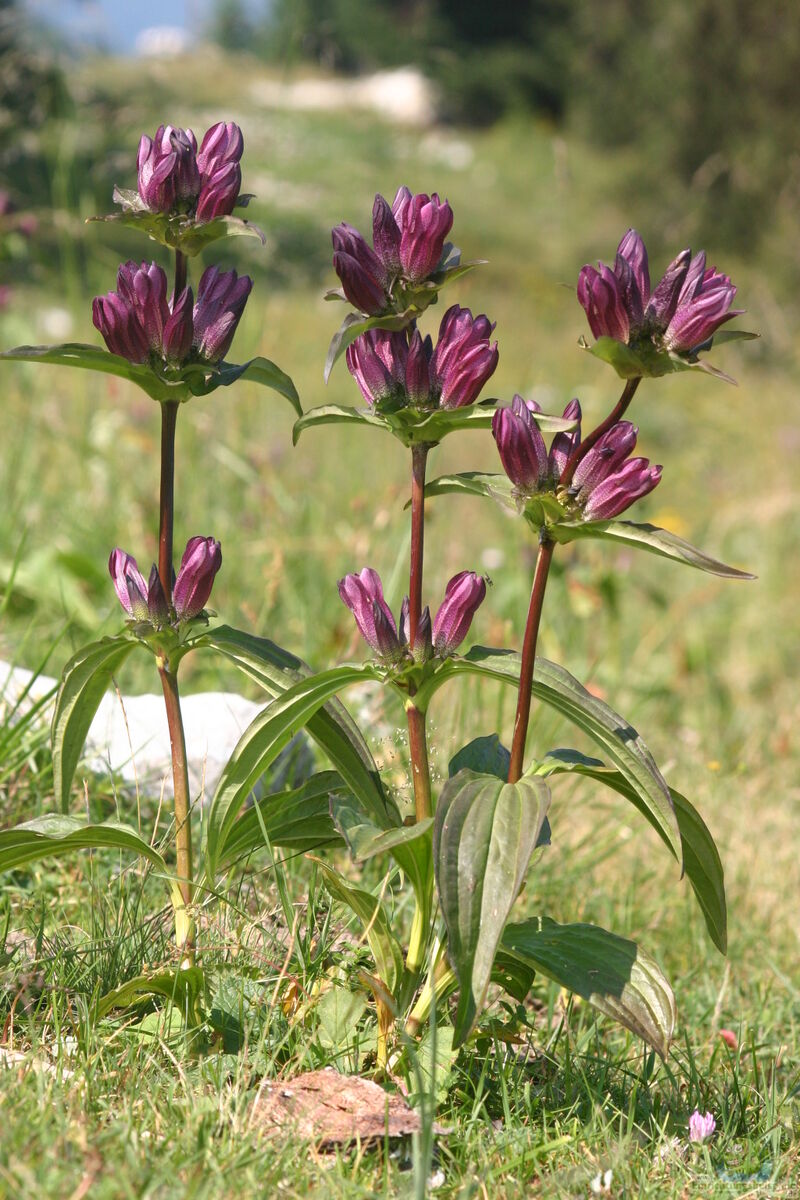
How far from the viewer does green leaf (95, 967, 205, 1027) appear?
1492 millimetres

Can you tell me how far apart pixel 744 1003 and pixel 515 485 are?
1312 mm

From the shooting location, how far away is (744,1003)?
223 centimetres

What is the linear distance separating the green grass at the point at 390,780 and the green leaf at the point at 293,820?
0.12 metres

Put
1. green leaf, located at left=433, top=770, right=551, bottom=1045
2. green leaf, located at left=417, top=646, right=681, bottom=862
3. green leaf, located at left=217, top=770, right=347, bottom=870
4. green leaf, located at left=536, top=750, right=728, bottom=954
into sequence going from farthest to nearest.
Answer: green leaf, located at left=217, top=770, right=347, bottom=870 → green leaf, located at left=536, top=750, right=728, bottom=954 → green leaf, located at left=417, top=646, right=681, bottom=862 → green leaf, located at left=433, top=770, right=551, bottom=1045

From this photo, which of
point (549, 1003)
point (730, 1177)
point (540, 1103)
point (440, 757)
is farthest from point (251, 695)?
point (730, 1177)

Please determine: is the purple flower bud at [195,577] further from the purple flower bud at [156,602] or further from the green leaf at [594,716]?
the green leaf at [594,716]

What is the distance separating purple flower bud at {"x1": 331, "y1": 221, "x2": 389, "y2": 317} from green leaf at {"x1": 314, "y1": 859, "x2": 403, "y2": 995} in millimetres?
700

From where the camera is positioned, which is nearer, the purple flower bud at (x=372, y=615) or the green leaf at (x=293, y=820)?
the purple flower bud at (x=372, y=615)

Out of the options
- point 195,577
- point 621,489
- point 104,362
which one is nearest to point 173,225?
point 104,362

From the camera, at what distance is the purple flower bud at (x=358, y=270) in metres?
1.38

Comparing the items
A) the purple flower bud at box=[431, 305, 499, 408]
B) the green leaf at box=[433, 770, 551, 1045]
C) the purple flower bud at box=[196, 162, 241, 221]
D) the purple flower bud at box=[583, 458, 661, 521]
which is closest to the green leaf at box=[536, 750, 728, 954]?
the green leaf at box=[433, 770, 551, 1045]

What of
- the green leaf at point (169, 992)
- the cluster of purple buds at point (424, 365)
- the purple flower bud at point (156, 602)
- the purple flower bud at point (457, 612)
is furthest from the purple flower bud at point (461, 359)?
the green leaf at point (169, 992)

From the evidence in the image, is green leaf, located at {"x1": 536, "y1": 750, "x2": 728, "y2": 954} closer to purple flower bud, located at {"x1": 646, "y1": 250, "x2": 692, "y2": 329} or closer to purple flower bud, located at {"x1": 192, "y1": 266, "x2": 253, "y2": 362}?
purple flower bud, located at {"x1": 646, "y1": 250, "x2": 692, "y2": 329}

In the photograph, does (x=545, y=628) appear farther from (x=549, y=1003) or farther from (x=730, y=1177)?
(x=730, y=1177)
